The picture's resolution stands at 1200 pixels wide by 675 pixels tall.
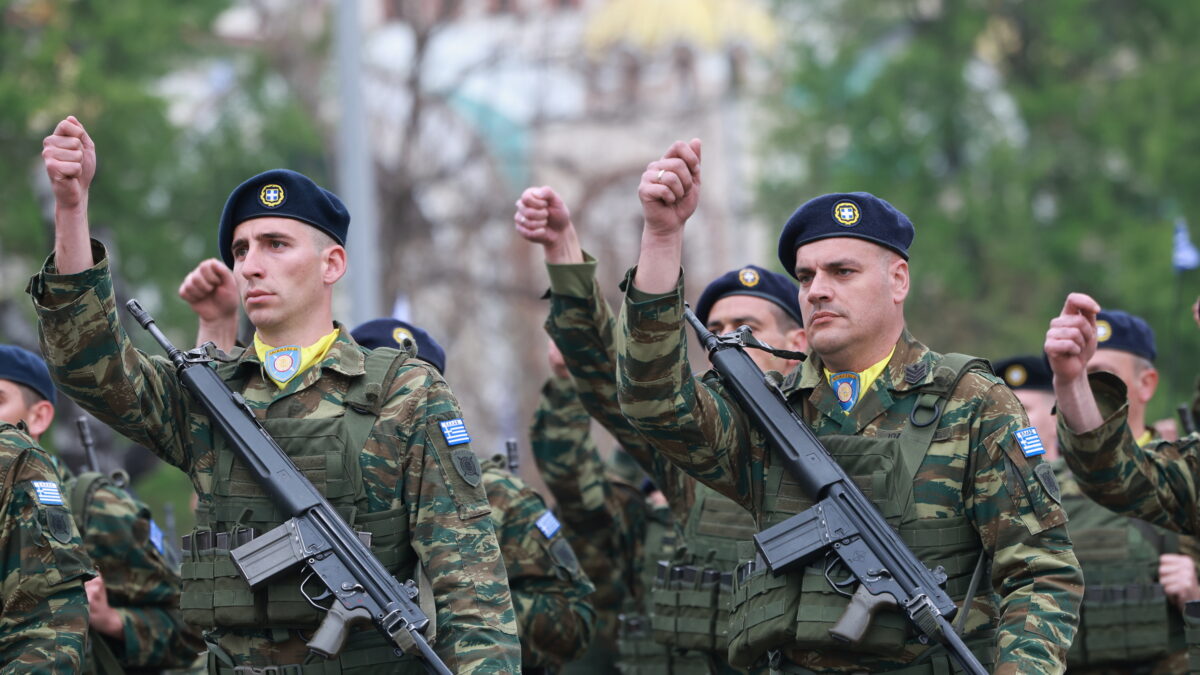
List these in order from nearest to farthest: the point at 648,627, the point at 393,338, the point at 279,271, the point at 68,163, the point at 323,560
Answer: the point at 68,163 → the point at 323,560 → the point at 279,271 → the point at 393,338 → the point at 648,627

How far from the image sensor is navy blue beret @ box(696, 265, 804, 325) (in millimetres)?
7574

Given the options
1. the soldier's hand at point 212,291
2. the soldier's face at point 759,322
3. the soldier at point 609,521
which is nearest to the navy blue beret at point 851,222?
the soldier's face at point 759,322

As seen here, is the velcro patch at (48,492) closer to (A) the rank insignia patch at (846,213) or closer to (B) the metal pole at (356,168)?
(A) the rank insignia patch at (846,213)

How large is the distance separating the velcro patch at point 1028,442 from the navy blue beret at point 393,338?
3.10 meters

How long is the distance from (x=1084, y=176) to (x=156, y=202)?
445 inches

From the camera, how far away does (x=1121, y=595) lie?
26.4 ft

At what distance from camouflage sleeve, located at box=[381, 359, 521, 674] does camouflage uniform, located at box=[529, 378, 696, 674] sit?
274 centimetres

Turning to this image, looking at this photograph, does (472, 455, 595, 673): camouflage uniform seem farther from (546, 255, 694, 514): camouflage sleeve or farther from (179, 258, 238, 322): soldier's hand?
(179, 258, 238, 322): soldier's hand

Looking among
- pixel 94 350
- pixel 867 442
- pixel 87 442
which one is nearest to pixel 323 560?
pixel 94 350

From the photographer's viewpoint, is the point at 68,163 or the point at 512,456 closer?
the point at 68,163

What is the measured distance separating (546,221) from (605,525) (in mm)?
2818

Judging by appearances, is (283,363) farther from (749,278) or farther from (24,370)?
(749,278)

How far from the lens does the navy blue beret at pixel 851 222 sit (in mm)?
5625

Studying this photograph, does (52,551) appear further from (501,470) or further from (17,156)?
(17,156)
